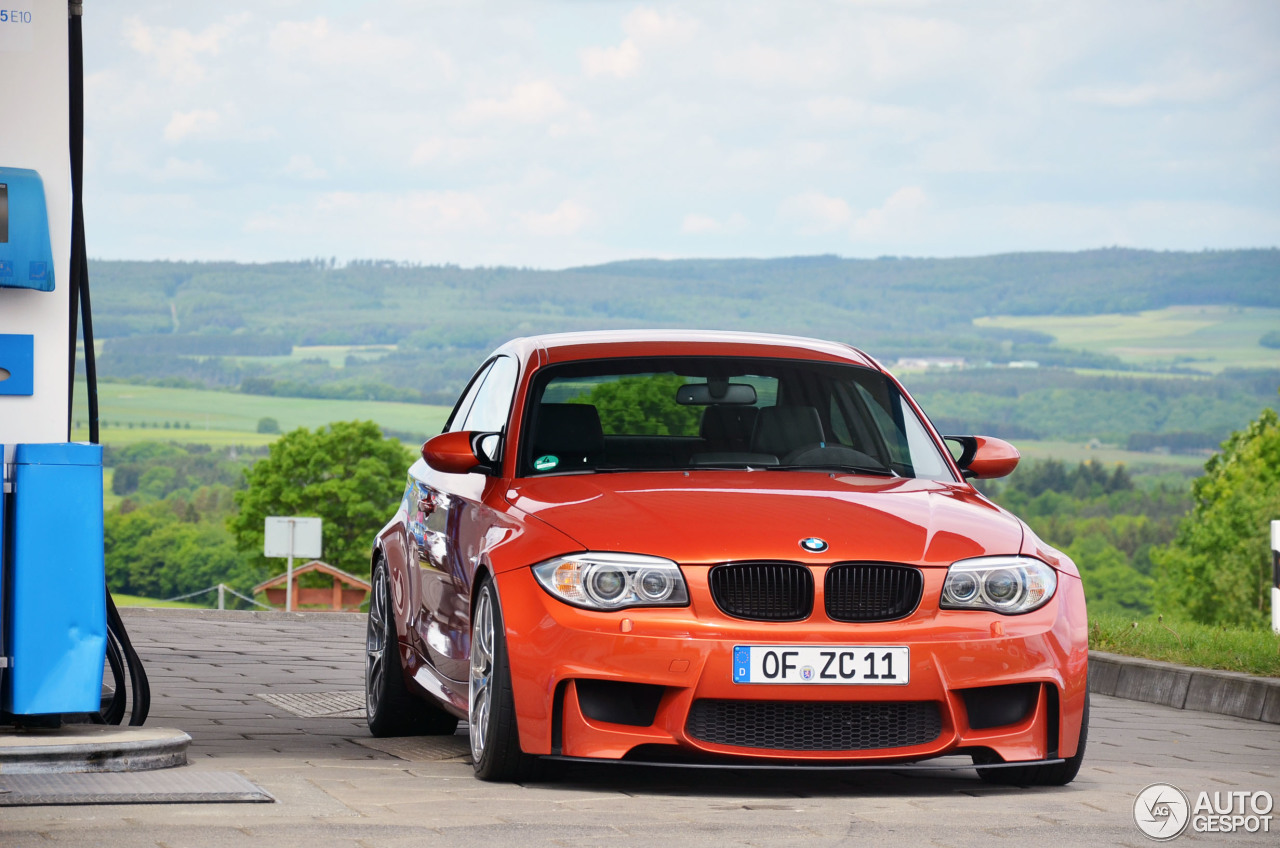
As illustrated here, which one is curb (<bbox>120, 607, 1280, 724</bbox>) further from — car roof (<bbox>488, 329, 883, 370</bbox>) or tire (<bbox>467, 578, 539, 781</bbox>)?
tire (<bbox>467, 578, 539, 781</bbox>)

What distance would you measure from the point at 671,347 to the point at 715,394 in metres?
0.26

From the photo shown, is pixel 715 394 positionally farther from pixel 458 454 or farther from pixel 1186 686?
pixel 1186 686

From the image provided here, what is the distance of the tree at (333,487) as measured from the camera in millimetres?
94875

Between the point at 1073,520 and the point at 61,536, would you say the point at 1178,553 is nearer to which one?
the point at 1073,520

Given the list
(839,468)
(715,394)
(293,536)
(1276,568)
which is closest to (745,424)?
(715,394)

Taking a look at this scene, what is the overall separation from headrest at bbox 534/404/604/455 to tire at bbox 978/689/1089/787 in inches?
75.3

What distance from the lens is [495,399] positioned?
26.2 feet

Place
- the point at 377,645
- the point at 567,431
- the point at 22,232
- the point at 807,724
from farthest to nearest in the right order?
the point at 377,645, the point at 567,431, the point at 22,232, the point at 807,724

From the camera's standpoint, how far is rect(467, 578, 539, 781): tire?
617 cm

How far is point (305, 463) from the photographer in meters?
95.9

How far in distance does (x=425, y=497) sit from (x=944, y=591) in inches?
104

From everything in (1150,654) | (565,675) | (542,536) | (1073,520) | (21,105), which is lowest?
(1073,520)

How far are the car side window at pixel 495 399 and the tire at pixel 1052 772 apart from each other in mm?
2344

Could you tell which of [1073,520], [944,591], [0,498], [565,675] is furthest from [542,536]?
[1073,520]
